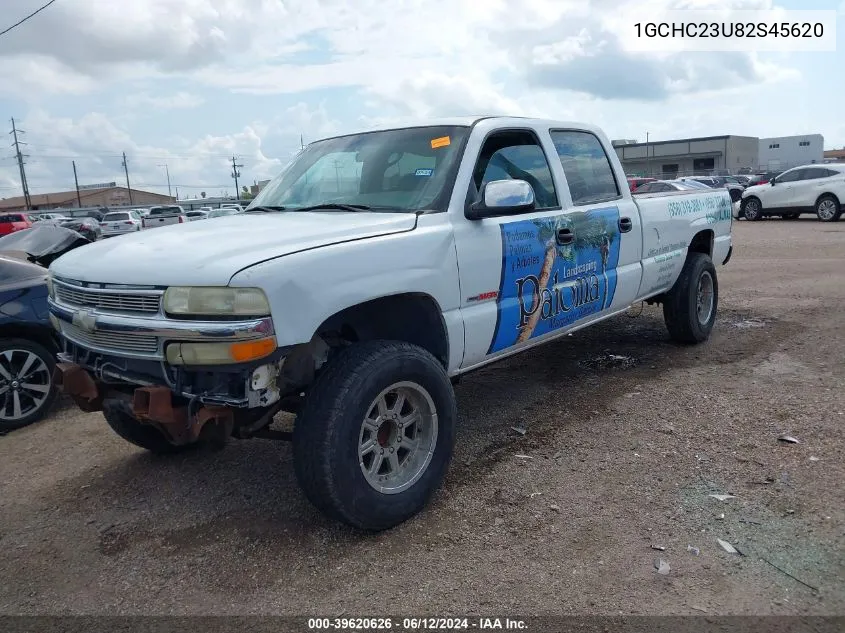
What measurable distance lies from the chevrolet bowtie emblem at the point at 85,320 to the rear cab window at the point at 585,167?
305 centimetres

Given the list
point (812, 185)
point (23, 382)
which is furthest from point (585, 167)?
point (812, 185)

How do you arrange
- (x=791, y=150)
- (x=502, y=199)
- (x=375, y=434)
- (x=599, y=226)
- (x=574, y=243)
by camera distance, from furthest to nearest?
(x=791, y=150) < (x=599, y=226) < (x=574, y=243) < (x=502, y=199) < (x=375, y=434)

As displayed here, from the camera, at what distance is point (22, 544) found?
11.3 feet

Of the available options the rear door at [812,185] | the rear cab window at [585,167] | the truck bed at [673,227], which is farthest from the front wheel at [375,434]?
the rear door at [812,185]

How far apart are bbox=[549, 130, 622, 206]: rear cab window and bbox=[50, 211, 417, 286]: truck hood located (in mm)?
1623

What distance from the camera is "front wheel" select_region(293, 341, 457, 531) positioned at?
3.03 m

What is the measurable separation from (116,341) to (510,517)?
6.69ft

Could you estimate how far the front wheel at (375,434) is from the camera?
3.03 meters

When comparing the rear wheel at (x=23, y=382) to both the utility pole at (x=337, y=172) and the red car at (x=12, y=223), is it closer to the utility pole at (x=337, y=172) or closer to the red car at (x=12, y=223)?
the utility pole at (x=337, y=172)

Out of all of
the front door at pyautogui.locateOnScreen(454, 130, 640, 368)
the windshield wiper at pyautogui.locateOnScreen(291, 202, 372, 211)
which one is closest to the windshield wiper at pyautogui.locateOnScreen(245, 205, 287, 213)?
the windshield wiper at pyautogui.locateOnScreen(291, 202, 372, 211)

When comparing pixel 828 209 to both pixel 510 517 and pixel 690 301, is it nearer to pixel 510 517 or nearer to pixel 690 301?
pixel 690 301

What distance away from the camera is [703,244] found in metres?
6.74

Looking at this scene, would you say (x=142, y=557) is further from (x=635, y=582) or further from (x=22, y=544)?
(x=635, y=582)

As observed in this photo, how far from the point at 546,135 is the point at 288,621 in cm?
341
